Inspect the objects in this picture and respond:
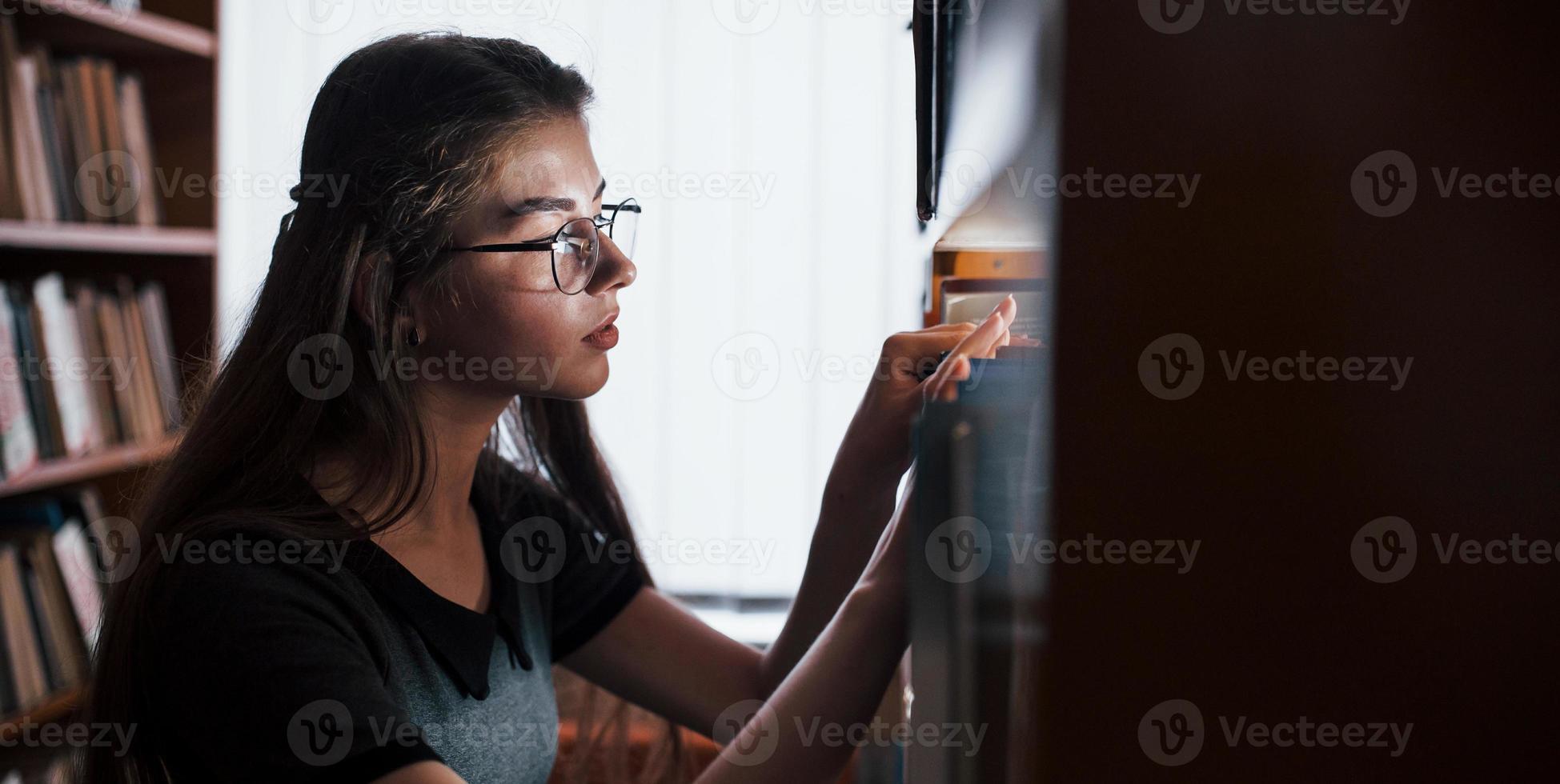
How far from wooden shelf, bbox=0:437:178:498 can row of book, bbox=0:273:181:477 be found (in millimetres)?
13

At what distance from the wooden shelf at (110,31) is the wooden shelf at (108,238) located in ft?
1.04

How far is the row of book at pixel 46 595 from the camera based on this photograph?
5.28 feet

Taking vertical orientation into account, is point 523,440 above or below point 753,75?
below

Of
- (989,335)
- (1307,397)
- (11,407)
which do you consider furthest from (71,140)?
(1307,397)

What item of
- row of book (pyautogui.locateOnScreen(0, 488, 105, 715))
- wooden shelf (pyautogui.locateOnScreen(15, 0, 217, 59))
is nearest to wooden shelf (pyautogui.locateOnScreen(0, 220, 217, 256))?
wooden shelf (pyautogui.locateOnScreen(15, 0, 217, 59))

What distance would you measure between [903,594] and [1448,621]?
35 cm

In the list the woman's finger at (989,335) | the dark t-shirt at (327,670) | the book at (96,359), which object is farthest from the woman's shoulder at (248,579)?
the book at (96,359)

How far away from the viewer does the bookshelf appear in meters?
1.71

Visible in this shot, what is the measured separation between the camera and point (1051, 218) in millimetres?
397

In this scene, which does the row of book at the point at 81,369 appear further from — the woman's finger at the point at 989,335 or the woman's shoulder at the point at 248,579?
the woman's finger at the point at 989,335

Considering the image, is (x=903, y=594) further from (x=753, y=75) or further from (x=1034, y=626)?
(x=753, y=75)

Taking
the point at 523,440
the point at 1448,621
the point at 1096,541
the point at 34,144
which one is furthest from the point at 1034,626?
the point at 34,144

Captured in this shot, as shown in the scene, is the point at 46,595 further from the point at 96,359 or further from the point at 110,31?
the point at 110,31

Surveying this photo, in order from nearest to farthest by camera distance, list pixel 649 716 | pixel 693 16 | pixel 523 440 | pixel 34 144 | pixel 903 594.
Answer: pixel 903 594 < pixel 523 440 < pixel 649 716 < pixel 34 144 < pixel 693 16
